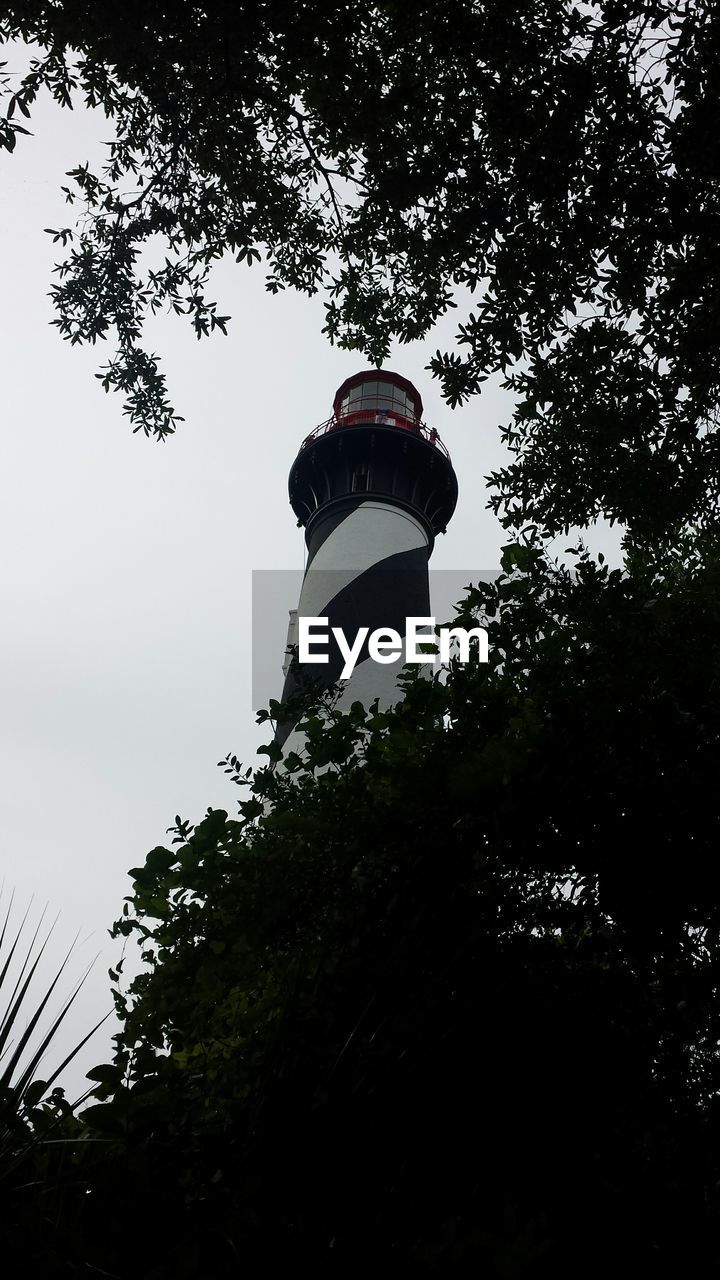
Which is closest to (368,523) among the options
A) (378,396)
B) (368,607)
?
(368,607)

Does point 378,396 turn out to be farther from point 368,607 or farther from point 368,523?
point 368,607

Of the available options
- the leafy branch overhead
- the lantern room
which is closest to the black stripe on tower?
the lantern room

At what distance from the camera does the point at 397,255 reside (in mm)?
7055

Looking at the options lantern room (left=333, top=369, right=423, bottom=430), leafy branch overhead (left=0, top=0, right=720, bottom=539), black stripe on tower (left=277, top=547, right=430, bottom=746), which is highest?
lantern room (left=333, top=369, right=423, bottom=430)

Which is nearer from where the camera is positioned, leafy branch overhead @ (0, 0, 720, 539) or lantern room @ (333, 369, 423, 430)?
leafy branch overhead @ (0, 0, 720, 539)

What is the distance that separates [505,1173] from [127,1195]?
1.61 metres

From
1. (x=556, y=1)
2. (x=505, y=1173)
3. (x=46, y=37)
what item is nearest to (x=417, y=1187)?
(x=505, y=1173)

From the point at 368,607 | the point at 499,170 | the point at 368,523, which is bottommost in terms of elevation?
the point at 499,170

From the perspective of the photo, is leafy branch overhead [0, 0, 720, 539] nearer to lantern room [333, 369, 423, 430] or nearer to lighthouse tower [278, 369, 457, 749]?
lighthouse tower [278, 369, 457, 749]

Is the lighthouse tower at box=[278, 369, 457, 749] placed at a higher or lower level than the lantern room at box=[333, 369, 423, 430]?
lower

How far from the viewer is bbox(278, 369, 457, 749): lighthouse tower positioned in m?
18.7

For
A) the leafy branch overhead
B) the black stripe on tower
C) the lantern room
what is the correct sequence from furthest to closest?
the lantern room → the black stripe on tower → the leafy branch overhead

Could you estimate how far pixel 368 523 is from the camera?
69.1ft

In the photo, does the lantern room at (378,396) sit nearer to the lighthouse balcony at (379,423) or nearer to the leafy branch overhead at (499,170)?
the lighthouse balcony at (379,423)
